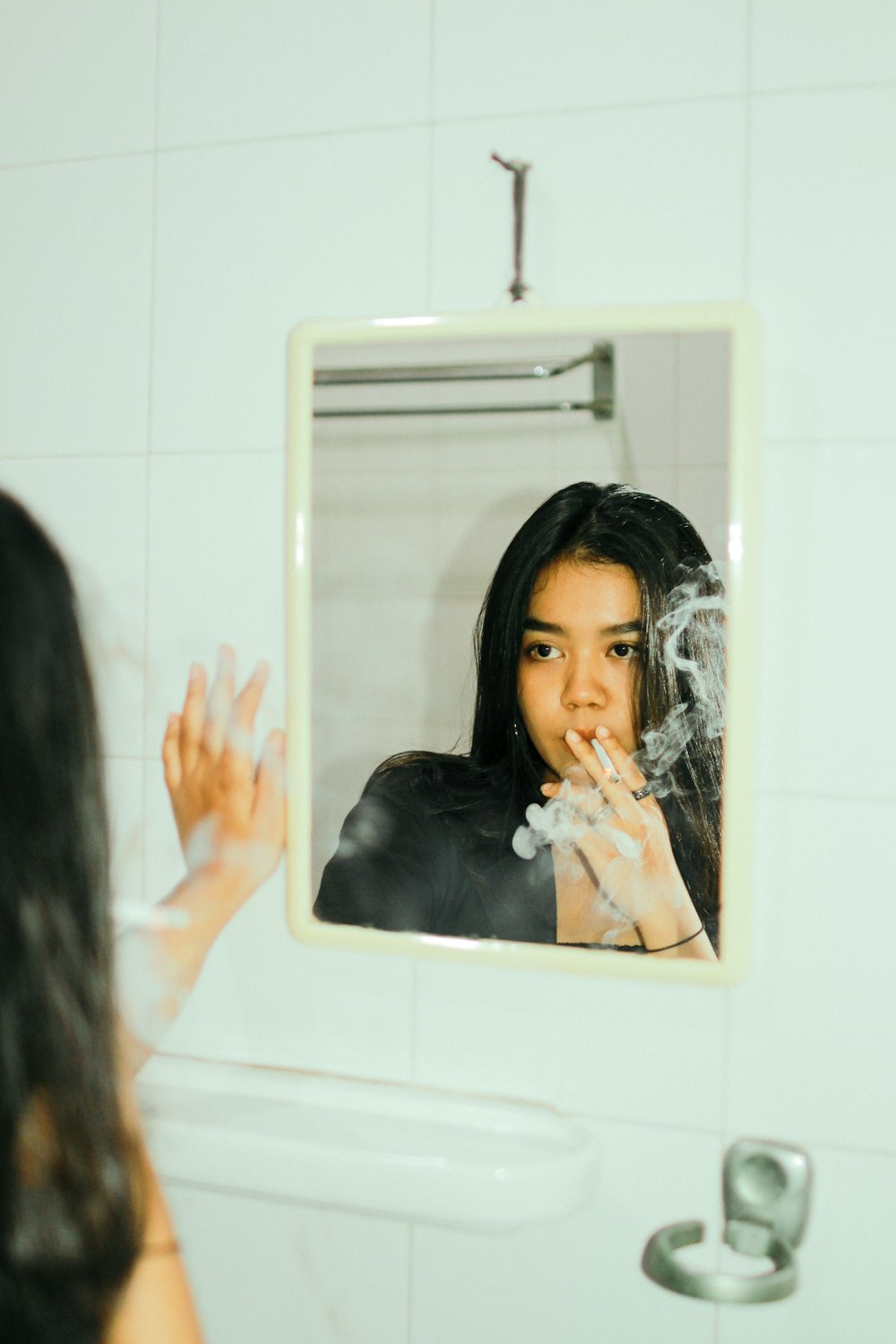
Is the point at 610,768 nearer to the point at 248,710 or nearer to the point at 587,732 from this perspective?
the point at 587,732

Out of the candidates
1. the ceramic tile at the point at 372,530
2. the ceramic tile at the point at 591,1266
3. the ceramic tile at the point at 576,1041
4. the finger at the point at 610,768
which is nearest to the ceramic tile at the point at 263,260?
the ceramic tile at the point at 372,530

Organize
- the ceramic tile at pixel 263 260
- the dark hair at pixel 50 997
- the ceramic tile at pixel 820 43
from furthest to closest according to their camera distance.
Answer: the ceramic tile at pixel 263 260
the ceramic tile at pixel 820 43
the dark hair at pixel 50 997

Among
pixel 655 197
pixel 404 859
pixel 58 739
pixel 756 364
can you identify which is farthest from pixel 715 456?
pixel 58 739

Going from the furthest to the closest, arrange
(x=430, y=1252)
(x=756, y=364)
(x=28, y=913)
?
(x=430, y=1252)
(x=756, y=364)
(x=28, y=913)

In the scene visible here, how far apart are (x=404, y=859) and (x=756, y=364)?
522mm

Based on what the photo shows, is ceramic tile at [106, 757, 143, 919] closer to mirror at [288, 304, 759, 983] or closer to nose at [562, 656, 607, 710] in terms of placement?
mirror at [288, 304, 759, 983]

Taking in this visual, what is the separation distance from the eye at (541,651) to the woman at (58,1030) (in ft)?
1.17

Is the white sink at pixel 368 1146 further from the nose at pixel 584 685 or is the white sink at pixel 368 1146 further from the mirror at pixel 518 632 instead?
the nose at pixel 584 685

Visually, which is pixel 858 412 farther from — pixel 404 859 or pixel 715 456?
pixel 404 859

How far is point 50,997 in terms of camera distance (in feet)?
2.20

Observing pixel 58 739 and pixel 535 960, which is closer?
pixel 58 739

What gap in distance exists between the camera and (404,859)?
0.88 m

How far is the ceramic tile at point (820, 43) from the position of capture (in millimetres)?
777

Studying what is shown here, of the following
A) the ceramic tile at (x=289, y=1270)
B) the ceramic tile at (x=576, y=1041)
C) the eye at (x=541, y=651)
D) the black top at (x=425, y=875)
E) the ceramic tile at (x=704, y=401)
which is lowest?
the ceramic tile at (x=289, y=1270)
